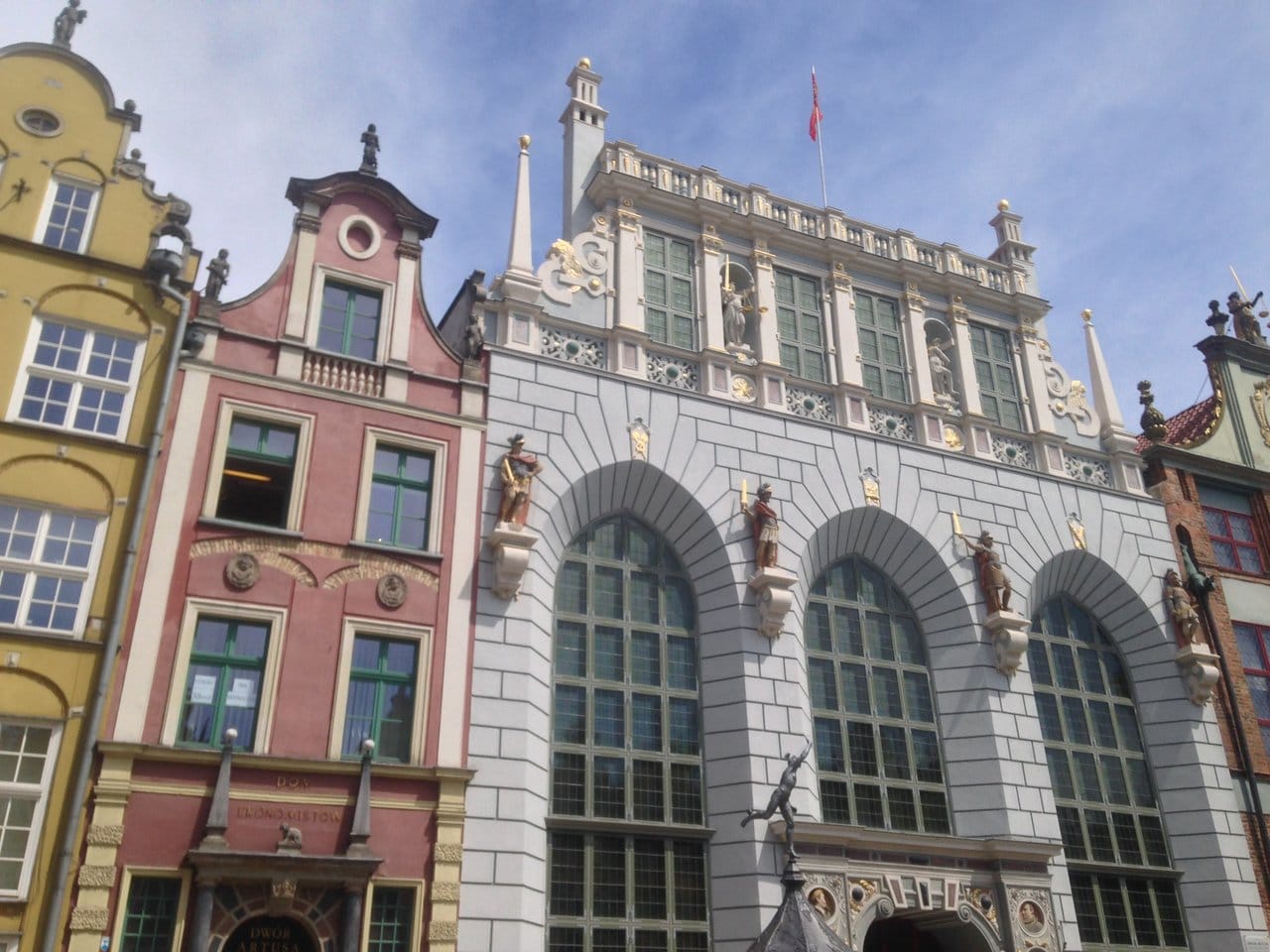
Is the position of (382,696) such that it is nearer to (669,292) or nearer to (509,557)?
(509,557)

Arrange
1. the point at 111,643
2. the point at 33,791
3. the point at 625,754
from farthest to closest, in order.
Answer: the point at 625,754
the point at 111,643
the point at 33,791

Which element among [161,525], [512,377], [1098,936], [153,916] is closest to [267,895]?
[153,916]

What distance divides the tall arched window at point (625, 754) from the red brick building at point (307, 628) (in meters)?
2.66

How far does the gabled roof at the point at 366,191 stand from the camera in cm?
2294

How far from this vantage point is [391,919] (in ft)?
59.2

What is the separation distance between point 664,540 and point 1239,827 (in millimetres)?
14687

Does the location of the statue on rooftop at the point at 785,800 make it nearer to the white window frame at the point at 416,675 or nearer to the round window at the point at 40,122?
the white window frame at the point at 416,675

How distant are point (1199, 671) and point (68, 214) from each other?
25765 mm

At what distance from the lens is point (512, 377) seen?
23641mm

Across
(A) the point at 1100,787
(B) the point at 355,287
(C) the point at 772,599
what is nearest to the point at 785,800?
(C) the point at 772,599

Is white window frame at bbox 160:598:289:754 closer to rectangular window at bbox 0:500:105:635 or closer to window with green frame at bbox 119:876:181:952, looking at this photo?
rectangular window at bbox 0:500:105:635

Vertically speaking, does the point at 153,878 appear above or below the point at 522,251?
below

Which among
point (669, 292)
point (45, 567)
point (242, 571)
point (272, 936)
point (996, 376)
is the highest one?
point (996, 376)

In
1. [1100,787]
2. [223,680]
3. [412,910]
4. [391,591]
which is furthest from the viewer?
[1100,787]
